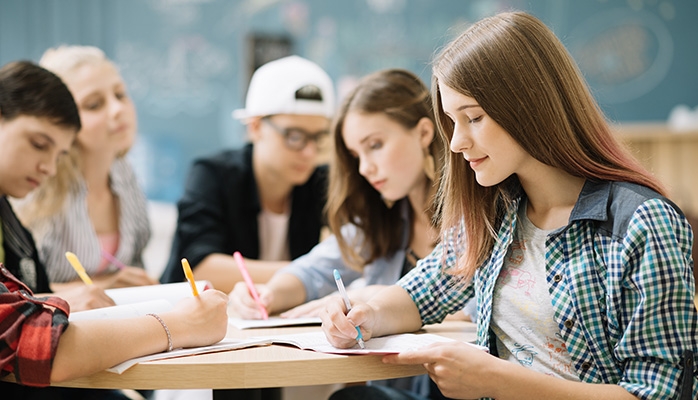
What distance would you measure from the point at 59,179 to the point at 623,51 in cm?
309

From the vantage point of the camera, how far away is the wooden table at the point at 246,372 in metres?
1.09

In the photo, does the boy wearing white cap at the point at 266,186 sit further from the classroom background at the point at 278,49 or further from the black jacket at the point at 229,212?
the classroom background at the point at 278,49

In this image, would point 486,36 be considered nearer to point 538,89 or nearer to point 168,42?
point 538,89

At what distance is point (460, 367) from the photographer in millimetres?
1083

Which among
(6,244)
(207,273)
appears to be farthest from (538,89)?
(207,273)

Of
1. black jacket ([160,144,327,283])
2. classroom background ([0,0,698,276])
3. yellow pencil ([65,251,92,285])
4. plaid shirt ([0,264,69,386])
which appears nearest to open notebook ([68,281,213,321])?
yellow pencil ([65,251,92,285])

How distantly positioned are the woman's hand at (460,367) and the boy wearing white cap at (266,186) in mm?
1280

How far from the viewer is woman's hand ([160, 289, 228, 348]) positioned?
1199mm

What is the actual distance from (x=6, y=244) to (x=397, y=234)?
3.11 ft

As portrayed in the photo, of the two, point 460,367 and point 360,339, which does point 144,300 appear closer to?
point 360,339

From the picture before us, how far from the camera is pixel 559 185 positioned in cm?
124

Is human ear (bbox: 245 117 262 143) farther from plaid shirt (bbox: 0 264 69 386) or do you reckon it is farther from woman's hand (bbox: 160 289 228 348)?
plaid shirt (bbox: 0 264 69 386)

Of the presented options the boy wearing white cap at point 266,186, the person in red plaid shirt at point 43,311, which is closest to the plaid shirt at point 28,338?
→ the person in red plaid shirt at point 43,311

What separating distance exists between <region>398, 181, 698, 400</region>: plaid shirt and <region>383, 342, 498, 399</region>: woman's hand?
5.9 inches
